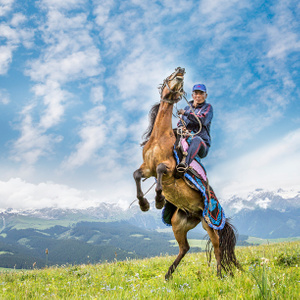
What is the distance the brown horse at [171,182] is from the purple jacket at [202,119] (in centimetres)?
65

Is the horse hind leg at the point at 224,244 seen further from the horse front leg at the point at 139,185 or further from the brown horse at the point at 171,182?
the horse front leg at the point at 139,185

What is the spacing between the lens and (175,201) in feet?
22.1

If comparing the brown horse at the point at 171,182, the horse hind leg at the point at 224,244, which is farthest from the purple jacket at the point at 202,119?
the horse hind leg at the point at 224,244

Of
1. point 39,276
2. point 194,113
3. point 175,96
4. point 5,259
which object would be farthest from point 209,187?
point 5,259

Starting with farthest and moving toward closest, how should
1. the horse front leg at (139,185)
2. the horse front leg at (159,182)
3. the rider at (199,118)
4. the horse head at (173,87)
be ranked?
the rider at (199,118), the horse head at (173,87), the horse front leg at (139,185), the horse front leg at (159,182)

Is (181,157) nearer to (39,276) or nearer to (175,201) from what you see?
(175,201)

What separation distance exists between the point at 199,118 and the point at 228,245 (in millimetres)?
3660

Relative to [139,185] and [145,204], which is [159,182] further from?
[145,204]

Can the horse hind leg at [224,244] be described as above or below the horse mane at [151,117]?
below

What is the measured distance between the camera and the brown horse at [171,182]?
6078mm

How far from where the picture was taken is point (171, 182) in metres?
6.35

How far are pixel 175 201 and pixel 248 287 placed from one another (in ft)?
10.3

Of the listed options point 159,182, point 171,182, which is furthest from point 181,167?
point 159,182

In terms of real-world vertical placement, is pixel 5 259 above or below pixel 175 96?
below
